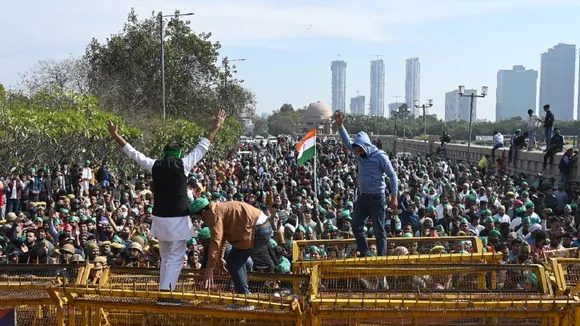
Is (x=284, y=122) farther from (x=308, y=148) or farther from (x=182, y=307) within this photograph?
(x=182, y=307)

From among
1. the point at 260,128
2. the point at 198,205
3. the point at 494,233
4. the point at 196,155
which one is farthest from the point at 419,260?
the point at 260,128

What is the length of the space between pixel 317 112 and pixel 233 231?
4988 inches

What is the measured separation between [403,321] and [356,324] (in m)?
0.31

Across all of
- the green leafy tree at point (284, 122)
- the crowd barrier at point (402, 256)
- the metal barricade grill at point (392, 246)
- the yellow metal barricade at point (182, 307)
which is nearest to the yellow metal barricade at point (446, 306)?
the yellow metal barricade at point (182, 307)

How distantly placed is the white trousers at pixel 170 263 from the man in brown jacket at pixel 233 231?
0.82 feet

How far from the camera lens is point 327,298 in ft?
15.3

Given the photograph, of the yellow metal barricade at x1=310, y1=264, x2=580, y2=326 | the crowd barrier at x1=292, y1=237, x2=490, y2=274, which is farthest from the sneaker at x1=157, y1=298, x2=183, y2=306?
the crowd barrier at x1=292, y1=237, x2=490, y2=274

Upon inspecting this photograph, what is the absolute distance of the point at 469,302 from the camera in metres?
4.53

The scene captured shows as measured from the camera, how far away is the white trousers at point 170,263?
6.12 meters

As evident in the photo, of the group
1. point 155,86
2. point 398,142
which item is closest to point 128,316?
point 155,86

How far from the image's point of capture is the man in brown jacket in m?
6.21

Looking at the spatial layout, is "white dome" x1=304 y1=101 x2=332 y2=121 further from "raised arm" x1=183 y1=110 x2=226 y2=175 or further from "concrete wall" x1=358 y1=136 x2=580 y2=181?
"raised arm" x1=183 y1=110 x2=226 y2=175

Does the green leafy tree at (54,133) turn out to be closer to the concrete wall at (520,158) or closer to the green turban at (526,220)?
the green turban at (526,220)

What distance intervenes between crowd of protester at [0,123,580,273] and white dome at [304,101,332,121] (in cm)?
10594
